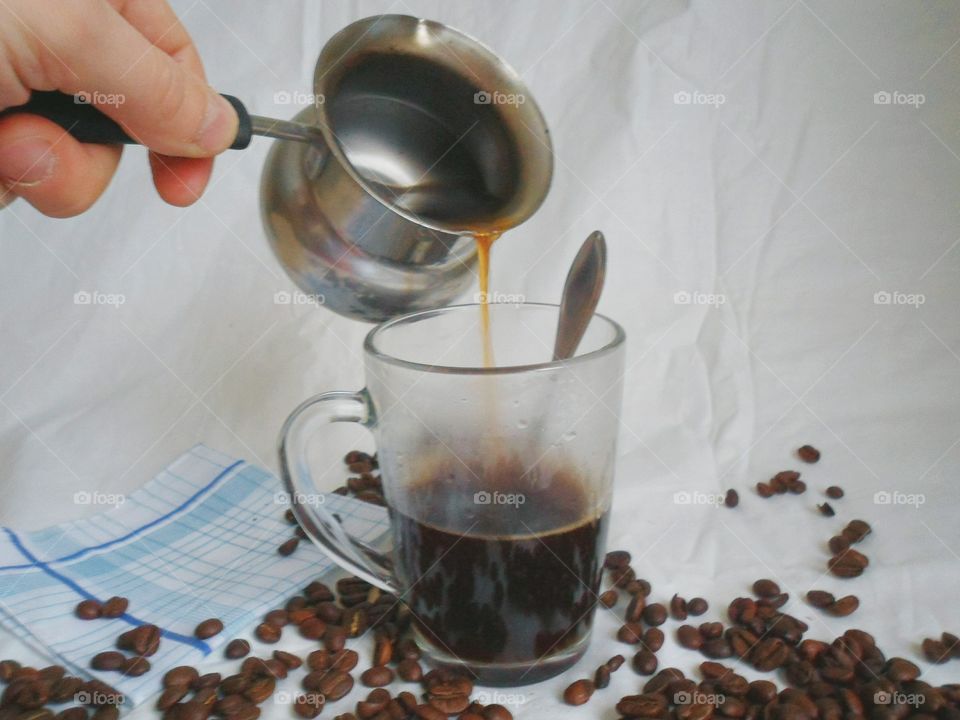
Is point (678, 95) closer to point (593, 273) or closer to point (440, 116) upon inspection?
point (440, 116)

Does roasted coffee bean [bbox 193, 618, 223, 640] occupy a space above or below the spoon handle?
below

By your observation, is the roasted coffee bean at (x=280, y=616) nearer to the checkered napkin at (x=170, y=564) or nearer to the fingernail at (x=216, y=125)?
the checkered napkin at (x=170, y=564)

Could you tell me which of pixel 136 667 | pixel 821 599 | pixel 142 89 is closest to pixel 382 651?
pixel 136 667

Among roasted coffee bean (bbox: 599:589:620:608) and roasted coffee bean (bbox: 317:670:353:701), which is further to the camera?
roasted coffee bean (bbox: 599:589:620:608)

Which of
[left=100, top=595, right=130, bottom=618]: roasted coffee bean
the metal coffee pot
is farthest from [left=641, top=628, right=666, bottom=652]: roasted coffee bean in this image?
[left=100, top=595, right=130, bottom=618]: roasted coffee bean

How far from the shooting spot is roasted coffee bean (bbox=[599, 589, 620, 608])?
3.65ft

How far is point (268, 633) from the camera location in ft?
3.46

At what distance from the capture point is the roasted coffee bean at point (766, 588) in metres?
1.12

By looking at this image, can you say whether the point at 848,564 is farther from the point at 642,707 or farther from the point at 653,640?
the point at 642,707

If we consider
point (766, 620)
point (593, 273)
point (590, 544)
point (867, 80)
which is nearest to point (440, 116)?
point (593, 273)

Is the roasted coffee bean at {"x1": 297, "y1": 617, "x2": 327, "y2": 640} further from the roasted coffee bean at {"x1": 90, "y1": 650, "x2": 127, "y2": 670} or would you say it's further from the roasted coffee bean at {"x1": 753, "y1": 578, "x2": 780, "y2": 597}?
the roasted coffee bean at {"x1": 753, "y1": 578, "x2": 780, "y2": 597}

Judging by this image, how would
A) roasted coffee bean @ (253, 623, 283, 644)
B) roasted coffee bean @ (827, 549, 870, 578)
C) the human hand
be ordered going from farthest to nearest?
roasted coffee bean @ (827, 549, 870, 578) → roasted coffee bean @ (253, 623, 283, 644) → the human hand

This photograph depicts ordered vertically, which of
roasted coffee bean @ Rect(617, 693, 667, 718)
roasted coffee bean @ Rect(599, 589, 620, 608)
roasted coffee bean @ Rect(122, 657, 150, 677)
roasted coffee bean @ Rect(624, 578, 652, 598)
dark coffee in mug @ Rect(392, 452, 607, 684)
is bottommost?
roasted coffee bean @ Rect(599, 589, 620, 608)

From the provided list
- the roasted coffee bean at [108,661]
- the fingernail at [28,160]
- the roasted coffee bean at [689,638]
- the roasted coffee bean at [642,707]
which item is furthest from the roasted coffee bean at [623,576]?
the fingernail at [28,160]
